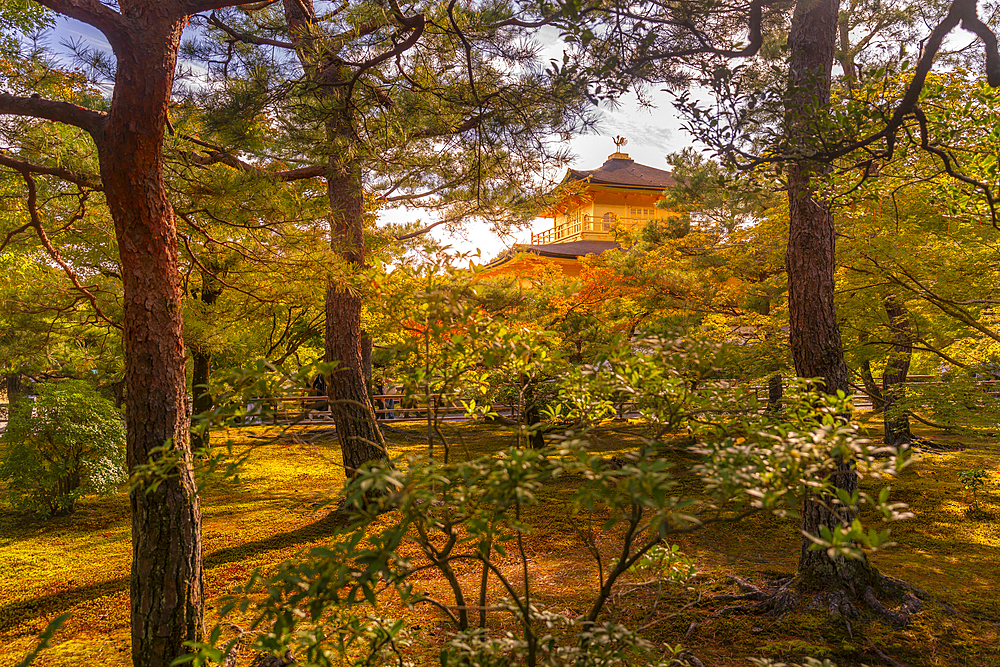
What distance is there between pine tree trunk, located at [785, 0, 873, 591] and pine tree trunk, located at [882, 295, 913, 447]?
1.36 metres

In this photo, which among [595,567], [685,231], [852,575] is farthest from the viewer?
[685,231]

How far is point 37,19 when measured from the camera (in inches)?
168

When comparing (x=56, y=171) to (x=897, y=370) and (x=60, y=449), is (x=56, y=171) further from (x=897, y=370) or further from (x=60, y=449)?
(x=897, y=370)

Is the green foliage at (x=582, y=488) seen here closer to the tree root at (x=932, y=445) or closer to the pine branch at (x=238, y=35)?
the pine branch at (x=238, y=35)

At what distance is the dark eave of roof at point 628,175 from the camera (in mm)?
20750

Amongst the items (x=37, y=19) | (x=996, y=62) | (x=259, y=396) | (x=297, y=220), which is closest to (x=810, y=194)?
(x=996, y=62)

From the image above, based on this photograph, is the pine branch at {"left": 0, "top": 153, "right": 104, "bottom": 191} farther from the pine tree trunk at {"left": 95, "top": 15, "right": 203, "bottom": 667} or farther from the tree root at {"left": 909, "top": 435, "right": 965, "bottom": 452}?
the tree root at {"left": 909, "top": 435, "right": 965, "bottom": 452}

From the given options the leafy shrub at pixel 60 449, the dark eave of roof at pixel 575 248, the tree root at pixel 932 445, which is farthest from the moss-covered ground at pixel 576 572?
the dark eave of roof at pixel 575 248

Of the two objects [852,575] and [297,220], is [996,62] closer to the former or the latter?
[852,575]

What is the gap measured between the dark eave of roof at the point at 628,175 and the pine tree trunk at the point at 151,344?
17.6 metres

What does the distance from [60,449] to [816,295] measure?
856 cm

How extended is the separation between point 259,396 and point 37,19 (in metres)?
4.59

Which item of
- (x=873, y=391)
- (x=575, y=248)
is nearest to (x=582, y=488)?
(x=873, y=391)

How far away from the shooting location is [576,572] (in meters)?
5.02
